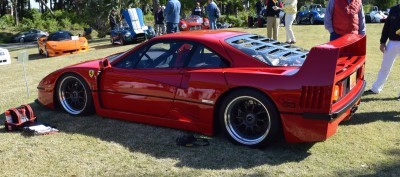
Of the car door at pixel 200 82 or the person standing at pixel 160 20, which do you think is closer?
the car door at pixel 200 82

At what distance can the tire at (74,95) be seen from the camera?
17.6 feet

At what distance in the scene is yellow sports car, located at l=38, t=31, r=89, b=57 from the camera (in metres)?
15.5

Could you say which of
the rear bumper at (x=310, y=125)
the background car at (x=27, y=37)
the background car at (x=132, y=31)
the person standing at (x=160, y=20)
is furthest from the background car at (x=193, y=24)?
the background car at (x=27, y=37)

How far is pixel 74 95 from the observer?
18.2ft

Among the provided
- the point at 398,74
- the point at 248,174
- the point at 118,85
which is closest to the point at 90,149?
the point at 118,85

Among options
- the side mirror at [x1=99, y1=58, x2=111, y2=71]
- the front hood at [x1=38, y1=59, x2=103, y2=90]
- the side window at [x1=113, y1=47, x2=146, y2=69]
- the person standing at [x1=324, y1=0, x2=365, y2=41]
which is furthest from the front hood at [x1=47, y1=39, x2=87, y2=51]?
the person standing at [x1=324, y1=0, x2=365, y2=41]

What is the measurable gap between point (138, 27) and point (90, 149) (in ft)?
46.2

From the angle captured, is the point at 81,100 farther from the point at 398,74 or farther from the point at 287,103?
the point at 398,74

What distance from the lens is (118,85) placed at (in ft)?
16.4

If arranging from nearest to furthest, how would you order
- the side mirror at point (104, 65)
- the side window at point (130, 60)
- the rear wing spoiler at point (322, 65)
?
the rear wing spoiler at point (322, 65), the side window at point (130, 60), the side mirror at point (104, 65)

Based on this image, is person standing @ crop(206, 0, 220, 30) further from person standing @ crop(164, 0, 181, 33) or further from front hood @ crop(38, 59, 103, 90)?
front hood @ crop(38, 59, 103, 90)

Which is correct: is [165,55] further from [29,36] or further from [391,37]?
[29,36]

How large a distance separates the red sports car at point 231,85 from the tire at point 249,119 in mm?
10

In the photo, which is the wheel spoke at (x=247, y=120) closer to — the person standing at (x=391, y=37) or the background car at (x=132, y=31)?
the person standing at (x=391, y=37)
